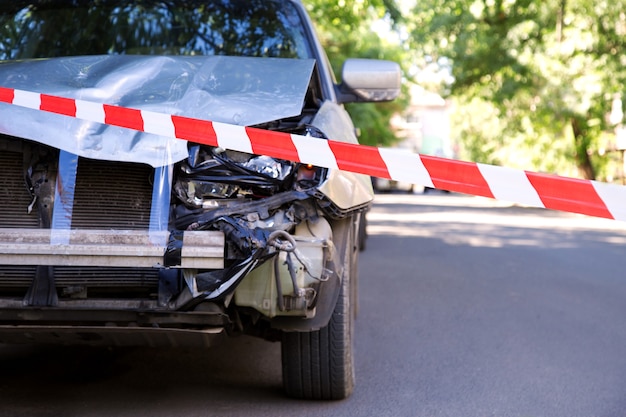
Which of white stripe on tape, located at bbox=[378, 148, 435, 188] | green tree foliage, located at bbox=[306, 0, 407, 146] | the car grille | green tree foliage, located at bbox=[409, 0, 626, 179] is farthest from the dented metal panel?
green tree foliage, located at bbox=[409, 0, 626, 179]

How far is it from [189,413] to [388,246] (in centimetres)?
943

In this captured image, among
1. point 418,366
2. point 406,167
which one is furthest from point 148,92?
point 418,366

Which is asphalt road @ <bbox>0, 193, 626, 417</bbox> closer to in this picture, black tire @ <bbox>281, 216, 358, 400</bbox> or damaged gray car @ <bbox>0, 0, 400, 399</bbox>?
black tire @ <bbox>281, 216, 358, 400</bbox>

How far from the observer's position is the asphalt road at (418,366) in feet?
14.7

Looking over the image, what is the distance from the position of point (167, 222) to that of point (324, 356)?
3.60 ft

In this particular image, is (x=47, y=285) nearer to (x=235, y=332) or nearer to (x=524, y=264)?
(x=235, y=332)

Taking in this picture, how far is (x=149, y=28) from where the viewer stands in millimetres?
5816

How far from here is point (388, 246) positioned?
13.6 m

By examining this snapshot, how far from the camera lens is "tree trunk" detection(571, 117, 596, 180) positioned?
1353 inches

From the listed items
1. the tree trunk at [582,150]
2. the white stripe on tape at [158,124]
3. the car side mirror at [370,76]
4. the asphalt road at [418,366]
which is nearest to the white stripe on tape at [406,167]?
the white stripe on tape at [158,124]

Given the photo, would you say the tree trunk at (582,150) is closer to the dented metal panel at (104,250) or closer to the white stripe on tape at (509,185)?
the white stripe on tape at (509,185)

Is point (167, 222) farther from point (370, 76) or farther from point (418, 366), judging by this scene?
point (418, 366)

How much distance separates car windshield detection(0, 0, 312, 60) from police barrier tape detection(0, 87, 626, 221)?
1.90m

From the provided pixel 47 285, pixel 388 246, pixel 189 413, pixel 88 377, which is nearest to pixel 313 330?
pixel 189 413
